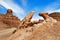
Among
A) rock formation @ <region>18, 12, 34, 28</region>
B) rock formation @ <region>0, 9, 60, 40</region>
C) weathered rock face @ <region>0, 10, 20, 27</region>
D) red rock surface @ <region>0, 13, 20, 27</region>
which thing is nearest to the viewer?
rock formation @ <region>0, 9, 60, 40</region>

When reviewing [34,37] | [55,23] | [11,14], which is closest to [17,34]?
[34,37]

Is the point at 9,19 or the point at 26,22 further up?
the point at 26,22

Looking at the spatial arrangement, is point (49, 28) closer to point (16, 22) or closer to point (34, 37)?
point (34, 37)

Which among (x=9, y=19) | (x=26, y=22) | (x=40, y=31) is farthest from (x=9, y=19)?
(x=40, y=31)

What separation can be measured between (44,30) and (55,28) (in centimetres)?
108

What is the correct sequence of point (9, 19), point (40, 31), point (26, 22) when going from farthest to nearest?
1. point (9, 19)
2. point (26, 22)
3. point (40, 31)

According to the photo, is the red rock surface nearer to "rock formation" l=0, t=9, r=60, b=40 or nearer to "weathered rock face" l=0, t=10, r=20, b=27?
"weathered rock face" l=0, t=10, r=20, b=27

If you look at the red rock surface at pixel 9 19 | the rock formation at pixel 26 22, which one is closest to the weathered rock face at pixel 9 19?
the red rock surface at pixel 9 19

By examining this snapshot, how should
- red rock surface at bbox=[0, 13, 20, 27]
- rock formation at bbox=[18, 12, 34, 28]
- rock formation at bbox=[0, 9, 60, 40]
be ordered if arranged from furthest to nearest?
red rock surface at bbox=[0, 13, 20, 27] → rock formation at bbox=[18, 12, 34, 28] → rock formation at bbox=[0, 9, 60, 40]

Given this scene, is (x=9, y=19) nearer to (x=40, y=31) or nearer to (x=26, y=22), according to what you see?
(x=26, y=22)

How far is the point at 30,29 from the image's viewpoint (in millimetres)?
17031

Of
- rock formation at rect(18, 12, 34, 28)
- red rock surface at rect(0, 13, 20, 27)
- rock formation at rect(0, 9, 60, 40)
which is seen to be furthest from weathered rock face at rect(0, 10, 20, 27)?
rock formation at rect(0, 9, 60, 40)

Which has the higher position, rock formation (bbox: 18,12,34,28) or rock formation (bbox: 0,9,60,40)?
rock formation (bbox: 18,12,34,28)

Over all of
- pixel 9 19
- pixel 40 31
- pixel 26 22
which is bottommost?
pixel 40 31
